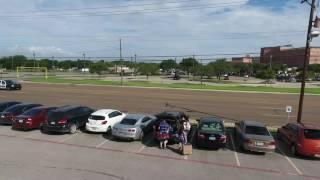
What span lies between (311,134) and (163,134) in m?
7.35

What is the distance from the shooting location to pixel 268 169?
16.9 m

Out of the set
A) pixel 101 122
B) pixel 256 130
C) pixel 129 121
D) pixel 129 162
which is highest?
pixel 129 121

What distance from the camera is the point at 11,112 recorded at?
25.9 m

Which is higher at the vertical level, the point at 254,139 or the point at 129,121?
the point at 129,121

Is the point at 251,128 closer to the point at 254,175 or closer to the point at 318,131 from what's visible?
the point at 318,131

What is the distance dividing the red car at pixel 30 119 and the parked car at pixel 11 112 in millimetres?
940

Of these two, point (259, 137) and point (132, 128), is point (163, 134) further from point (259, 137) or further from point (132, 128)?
point (259, 137)

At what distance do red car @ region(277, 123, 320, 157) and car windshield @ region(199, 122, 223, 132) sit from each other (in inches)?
147

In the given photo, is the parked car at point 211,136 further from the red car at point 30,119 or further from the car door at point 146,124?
the red car at point 30,119

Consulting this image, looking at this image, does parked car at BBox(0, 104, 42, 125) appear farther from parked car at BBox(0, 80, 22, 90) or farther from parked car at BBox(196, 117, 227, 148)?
parked car at BBox(0, 80, 22, 90)

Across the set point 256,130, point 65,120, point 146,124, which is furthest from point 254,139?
point 65,120

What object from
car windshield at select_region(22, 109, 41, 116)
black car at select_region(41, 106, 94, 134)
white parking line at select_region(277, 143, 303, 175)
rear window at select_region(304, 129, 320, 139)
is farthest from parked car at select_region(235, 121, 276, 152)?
car windshield at select_region(22, 109, 41, 116)

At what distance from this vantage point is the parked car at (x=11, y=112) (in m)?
25.5

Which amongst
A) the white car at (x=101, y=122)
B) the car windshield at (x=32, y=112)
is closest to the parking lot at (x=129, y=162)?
the white car at (x=101, y=122)
